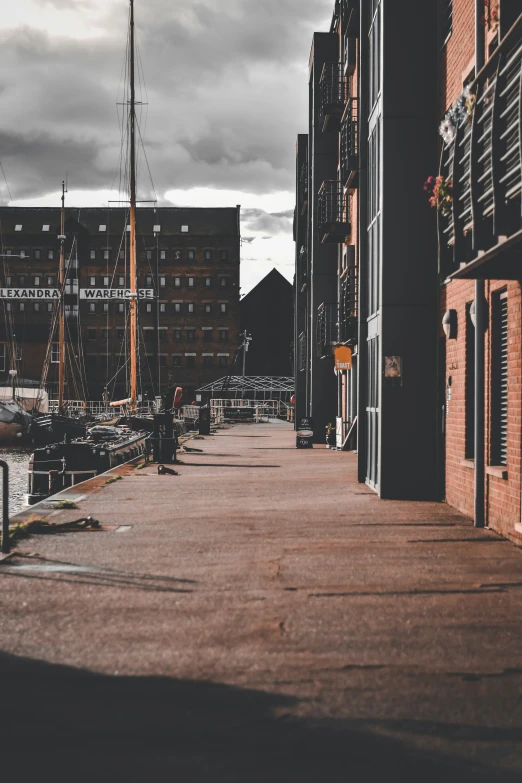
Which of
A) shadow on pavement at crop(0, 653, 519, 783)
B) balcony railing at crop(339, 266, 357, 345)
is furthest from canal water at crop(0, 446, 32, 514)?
shadow on pavement at crop(0, 653, 519, 783)

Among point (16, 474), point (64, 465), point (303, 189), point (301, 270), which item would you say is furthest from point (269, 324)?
point (64, 465)

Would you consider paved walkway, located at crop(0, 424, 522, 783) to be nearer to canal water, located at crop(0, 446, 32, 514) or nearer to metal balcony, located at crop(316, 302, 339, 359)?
canal water, located at crop(0, 446, 32, 514)

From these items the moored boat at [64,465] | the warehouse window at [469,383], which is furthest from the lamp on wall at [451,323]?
the moored boat at [64,465]

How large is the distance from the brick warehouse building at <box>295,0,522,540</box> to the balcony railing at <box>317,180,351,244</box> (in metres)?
10.9

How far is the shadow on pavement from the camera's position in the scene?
11.6 feet

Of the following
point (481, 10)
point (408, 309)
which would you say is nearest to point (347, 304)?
point (408, 309)

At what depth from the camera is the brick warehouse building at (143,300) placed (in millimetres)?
82375

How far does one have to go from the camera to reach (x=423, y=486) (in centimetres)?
1366

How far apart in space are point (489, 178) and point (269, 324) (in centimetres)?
8067

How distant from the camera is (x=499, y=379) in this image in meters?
10.4

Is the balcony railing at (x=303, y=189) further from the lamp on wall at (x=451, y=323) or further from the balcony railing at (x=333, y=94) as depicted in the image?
the lamp on wall at (x=451, y=323)

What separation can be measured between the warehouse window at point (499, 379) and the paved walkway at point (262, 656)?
1.02 metres

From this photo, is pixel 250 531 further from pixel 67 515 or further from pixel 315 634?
pixel 315 634

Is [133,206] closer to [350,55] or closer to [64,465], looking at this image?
[350,55]
